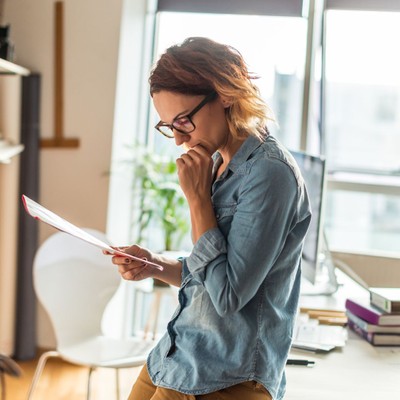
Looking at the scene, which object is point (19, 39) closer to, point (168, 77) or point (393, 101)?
point (393, 101)

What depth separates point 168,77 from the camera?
4.27ft

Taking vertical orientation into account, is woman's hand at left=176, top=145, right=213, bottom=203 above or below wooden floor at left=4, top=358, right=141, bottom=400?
above

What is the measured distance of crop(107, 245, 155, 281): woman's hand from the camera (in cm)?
155

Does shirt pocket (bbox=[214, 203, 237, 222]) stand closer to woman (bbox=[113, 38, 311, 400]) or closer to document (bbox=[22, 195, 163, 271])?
woman (bbox=[113, 38, 311, 400])

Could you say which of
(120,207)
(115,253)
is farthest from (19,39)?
(115,253)

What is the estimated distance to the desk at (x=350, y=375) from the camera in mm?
1657

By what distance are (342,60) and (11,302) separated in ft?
8.18

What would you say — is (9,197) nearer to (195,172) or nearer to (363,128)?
(363,128)

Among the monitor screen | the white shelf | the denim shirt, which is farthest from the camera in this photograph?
the white shelf

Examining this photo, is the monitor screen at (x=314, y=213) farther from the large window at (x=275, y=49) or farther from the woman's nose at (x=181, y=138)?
the large window at (x=275, y=49)

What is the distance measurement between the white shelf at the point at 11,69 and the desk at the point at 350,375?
91.0 inches

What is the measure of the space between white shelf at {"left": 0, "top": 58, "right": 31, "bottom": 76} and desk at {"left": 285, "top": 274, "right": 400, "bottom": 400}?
7.59 feet

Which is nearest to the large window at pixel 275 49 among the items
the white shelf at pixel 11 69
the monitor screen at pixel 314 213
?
the white shelf at pixel 11 69

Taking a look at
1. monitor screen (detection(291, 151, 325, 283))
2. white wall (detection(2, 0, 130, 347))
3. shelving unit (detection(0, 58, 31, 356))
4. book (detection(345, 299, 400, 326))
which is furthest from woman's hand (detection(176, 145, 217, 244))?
white wall (detection(2, 0, 130, 347))
